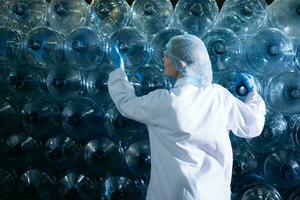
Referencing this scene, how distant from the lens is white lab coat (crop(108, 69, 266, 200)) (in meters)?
1.52

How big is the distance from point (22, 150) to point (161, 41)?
1060mm

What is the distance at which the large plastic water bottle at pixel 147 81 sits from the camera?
6.79ft

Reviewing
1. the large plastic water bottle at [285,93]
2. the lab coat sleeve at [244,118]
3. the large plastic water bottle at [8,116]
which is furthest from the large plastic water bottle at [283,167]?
the large plastic water bottle at [8,116]

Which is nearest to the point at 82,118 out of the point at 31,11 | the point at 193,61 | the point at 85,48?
the point at 85,48

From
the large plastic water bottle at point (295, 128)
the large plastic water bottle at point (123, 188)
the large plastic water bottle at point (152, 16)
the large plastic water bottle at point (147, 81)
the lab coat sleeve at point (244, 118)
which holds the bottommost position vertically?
the large plastic water bottle at point (123, 188)

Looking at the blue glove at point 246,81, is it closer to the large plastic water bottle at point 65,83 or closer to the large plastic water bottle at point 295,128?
the large plastic water bottle at point 295,128

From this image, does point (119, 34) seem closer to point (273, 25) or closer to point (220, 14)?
point (220, 14)

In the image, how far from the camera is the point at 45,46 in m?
2.27

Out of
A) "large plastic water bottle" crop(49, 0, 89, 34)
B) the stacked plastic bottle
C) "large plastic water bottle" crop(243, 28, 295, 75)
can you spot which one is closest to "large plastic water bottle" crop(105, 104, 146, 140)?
the stacked plastic bottle

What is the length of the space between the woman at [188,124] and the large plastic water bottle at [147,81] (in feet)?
1.28

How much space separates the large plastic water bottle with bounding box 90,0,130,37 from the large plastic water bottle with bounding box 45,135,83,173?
2.15 feet

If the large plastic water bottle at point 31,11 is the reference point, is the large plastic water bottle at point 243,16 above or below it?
above

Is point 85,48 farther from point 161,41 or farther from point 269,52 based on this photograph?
point 269,52

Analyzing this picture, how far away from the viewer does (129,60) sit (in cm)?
208
